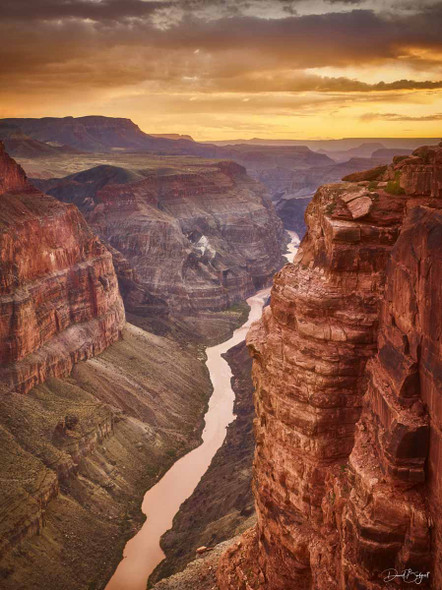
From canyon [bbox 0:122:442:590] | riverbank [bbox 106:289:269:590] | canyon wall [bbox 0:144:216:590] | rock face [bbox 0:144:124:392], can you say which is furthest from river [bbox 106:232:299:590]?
rock face [bbox 0:144:124:392]

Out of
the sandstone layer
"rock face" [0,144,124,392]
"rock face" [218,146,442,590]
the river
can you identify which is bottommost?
the river

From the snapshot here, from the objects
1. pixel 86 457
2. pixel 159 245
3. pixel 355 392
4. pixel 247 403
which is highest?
pixel 355 392

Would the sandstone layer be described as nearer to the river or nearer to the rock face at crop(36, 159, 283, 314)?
the river

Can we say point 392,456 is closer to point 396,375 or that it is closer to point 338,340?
point 396,375

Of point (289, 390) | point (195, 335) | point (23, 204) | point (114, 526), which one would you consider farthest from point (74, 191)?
point (289, 390)

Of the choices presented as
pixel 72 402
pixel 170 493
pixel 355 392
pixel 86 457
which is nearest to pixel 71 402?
pixel 72 402

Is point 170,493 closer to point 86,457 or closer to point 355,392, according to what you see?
point 86,457

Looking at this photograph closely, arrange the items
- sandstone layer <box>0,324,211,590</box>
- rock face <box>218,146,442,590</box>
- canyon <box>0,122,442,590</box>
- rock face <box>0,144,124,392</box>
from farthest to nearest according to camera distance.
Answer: rock face <box>0,144,124,392</box> → sandstone layer <box>0,324,211,590</box> → canyon <box>0,122,442,590</box> → rock face <box>218,146,442,590</box>
